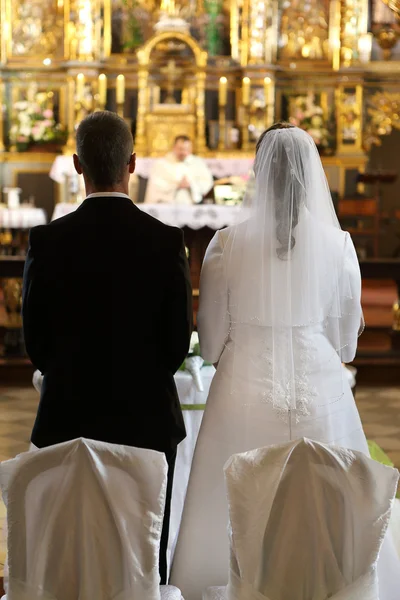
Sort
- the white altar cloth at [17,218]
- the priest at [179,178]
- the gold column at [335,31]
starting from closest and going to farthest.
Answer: the priest at [179,178], the white altar cloth at [17,218], the gold column at [335,31]

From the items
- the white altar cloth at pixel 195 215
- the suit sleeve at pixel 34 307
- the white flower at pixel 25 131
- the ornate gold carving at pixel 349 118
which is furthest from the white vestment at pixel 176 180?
the suit sleeve at pixel 34 307

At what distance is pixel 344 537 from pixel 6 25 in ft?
40.8

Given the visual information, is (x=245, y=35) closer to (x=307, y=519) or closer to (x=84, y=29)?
(x=84, y=29)

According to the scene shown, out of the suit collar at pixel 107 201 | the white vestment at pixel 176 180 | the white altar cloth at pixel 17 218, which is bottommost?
the white altar cloth at pixel 17 218

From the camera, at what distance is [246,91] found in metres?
13.8

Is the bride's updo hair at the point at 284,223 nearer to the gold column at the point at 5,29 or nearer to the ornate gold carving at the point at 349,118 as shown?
the ornate gold carving at the point at 349,118

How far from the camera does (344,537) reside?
2.62 meters

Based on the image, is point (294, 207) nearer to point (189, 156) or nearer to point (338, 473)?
point (338, 473)

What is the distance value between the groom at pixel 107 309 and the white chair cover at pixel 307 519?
607 mm

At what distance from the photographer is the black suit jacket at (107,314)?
3.10 m

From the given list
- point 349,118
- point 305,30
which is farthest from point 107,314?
point 305,30

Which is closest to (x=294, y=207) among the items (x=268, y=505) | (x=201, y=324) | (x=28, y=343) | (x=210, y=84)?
(x=201, y=324)

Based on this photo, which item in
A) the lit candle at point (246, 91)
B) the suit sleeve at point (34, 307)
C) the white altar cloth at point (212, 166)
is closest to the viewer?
the suit sleeve at point (34, 307)

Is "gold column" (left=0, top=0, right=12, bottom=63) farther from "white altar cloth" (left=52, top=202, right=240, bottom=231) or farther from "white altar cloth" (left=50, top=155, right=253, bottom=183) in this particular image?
"white altar cloth" (left=52, top=202, right=240, bottom=231)
